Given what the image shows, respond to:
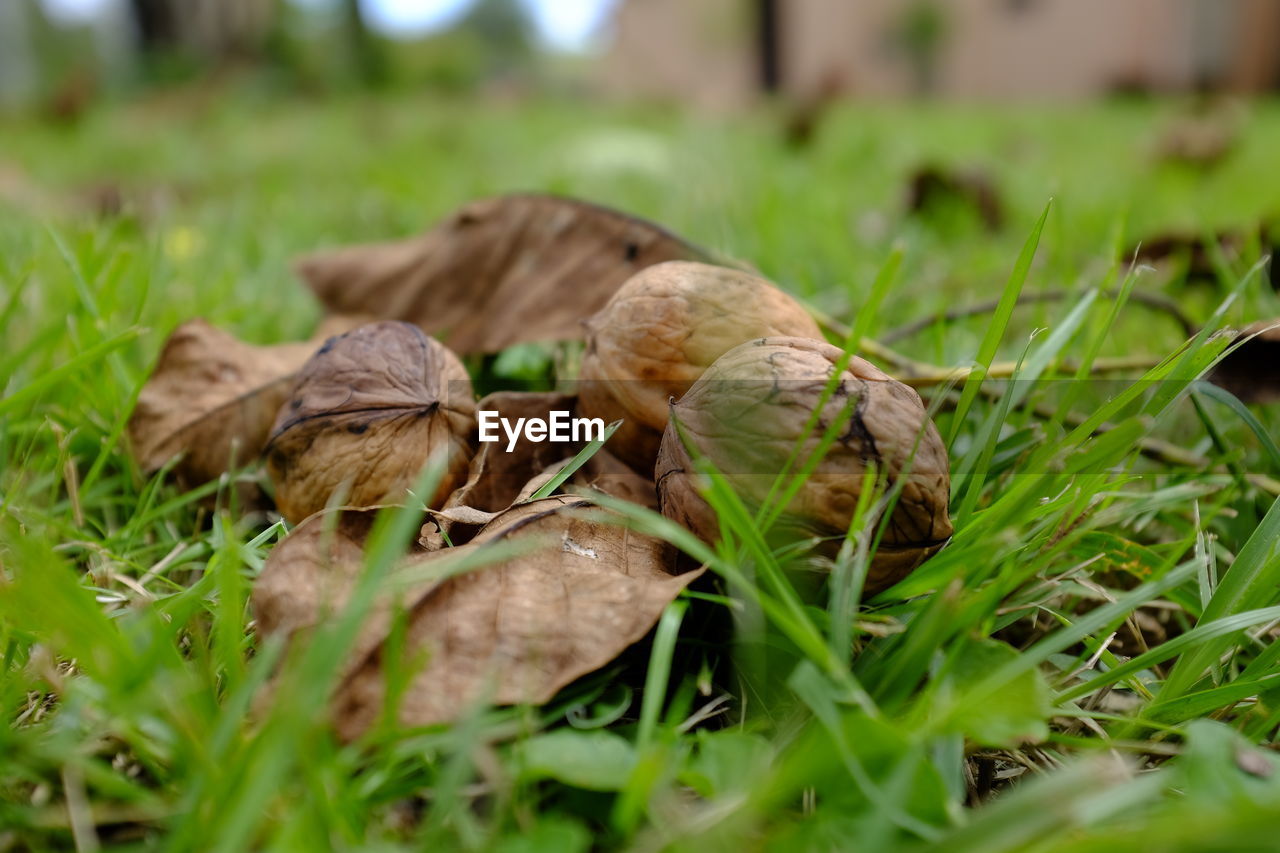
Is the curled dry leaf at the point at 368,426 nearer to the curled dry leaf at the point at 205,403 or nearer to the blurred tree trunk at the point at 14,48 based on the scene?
the curled dry leaf at the point at 205,403

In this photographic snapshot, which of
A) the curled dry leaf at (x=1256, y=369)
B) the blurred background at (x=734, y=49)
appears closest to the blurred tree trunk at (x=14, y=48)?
the blurred background at (x=734, y=49)

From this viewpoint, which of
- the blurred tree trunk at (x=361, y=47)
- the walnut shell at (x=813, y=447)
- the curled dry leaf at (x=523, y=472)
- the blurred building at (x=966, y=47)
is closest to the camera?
the walnut shell at (x=813, y=447)

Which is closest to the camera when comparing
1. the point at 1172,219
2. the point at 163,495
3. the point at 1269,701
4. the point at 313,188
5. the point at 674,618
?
the point at 674,618

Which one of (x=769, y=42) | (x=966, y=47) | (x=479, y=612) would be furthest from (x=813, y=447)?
(x=966, y=47)

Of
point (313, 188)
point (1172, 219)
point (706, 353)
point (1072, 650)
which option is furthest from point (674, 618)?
point (313, 188)

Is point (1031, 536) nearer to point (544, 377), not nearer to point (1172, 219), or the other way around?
point (544, 377)

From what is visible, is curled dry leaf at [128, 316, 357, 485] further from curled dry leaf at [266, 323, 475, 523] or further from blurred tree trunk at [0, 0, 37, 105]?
blurred tree trunk at [0, 0, 37, 105]

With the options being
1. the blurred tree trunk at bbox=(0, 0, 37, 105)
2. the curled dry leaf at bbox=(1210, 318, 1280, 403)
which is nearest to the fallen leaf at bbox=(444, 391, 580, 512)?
the curled dry leaf at bbox=(1210, 318, 1280, 403)

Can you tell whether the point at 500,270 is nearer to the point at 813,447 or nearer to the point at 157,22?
the point at 813,447
